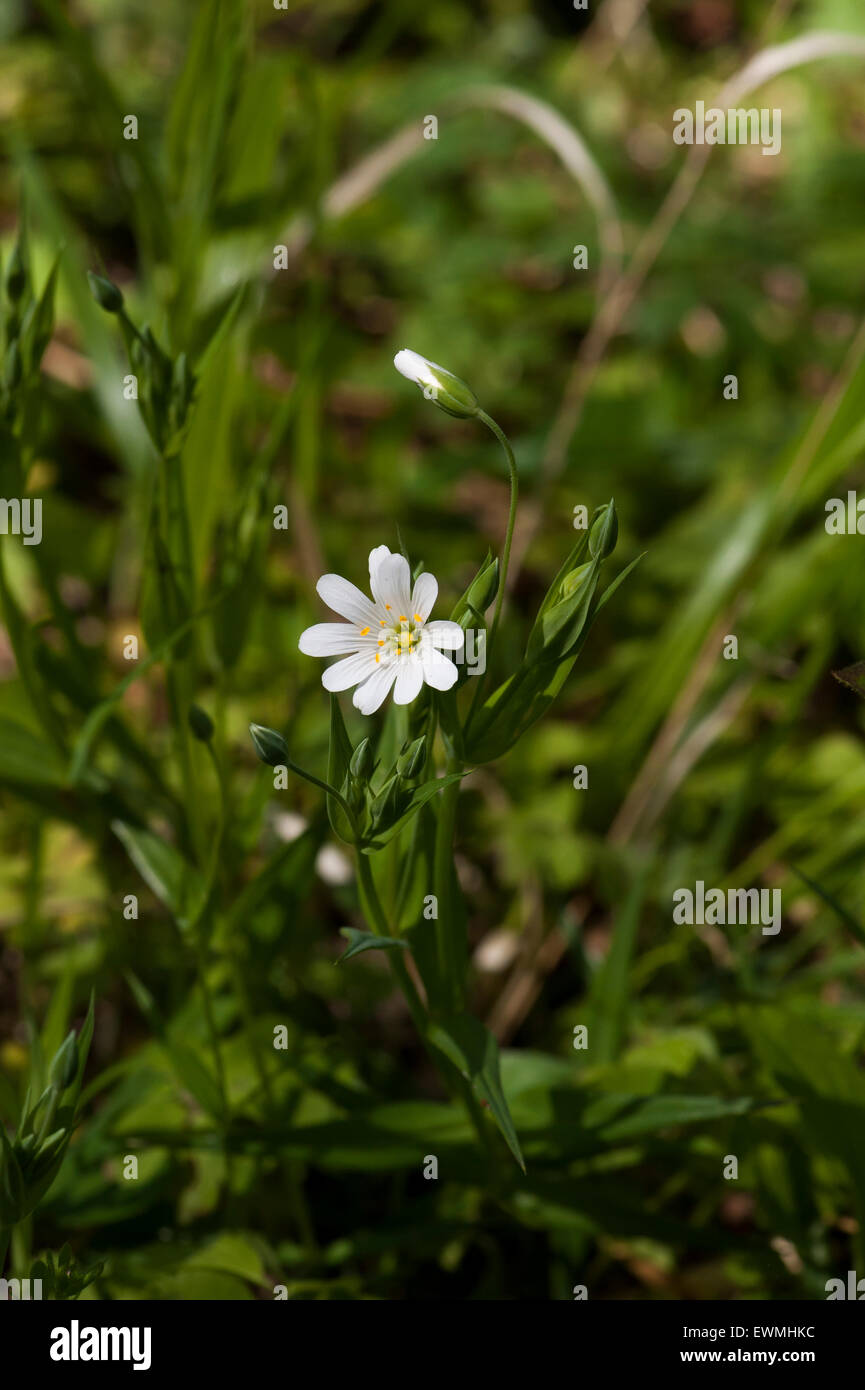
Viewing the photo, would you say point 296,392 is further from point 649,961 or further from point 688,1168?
point 688,1168

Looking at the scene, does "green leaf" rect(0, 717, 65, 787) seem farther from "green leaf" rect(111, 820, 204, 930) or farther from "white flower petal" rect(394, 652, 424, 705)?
"white flower petal" rect(394, 652, 424, 705)

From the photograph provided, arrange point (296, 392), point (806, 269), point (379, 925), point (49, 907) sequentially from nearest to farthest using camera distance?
point (379, 925), point (296, 392), point (49, 907), point (806, 269)

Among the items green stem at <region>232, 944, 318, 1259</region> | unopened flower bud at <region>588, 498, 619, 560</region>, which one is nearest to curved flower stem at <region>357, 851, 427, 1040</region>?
green stem at <region>232, 944, 318, 1259</region>

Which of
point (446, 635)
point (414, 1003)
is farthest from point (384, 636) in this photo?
point (414, 1003)

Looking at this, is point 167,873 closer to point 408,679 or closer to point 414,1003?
point 414,1003

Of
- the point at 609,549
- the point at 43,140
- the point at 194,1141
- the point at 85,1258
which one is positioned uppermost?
the point at 43,140

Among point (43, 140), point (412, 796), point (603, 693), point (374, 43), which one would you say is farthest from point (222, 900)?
point (43, 140)
